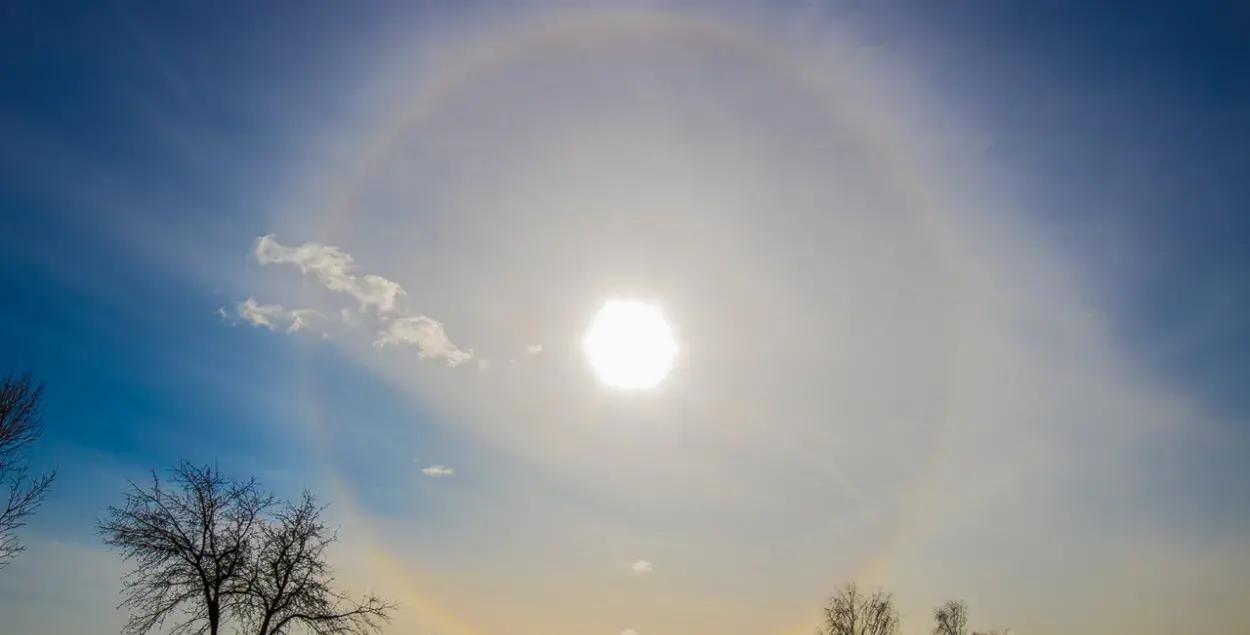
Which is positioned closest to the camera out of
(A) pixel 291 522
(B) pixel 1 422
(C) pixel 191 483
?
(B) pixel 1 422

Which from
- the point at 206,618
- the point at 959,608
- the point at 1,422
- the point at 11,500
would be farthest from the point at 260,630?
the point at 959,608

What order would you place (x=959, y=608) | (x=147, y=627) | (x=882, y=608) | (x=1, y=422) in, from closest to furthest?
(x=1, y=422), (x=147, y=627), (x=882, y=608), (x=959, y=608)

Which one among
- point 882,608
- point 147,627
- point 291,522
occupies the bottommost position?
point 147,627

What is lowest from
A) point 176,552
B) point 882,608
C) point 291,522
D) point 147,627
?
point 147,627

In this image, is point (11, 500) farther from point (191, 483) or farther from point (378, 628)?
point (378, 628)

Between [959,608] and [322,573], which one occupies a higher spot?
[959,608]

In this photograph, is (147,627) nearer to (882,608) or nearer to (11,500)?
(11,500)

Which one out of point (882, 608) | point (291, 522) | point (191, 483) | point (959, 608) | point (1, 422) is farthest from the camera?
point (959, 608)

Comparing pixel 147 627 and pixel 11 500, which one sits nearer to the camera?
pixel 11 500

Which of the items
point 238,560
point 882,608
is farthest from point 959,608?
point 238,560
